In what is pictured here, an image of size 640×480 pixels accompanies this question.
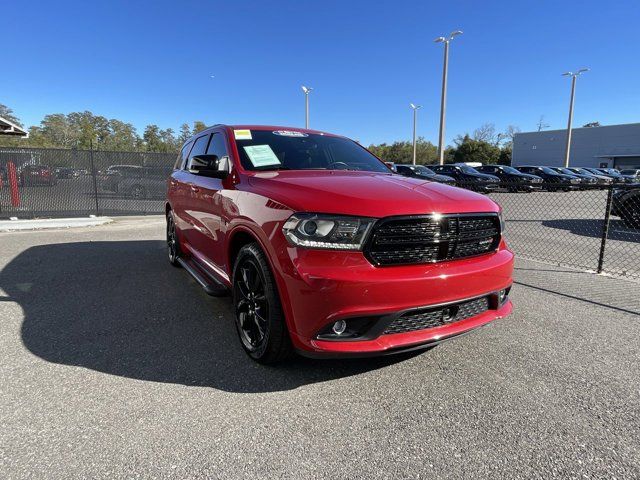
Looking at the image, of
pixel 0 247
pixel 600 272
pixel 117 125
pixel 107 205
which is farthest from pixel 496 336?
pixel 117 125

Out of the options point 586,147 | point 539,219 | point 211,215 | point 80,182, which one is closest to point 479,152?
point 586,147

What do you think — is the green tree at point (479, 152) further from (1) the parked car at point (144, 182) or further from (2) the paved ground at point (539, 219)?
(1) the parked car at point (144, 182)

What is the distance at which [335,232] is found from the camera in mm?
2402

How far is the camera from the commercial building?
57719 mm

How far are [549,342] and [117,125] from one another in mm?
94808

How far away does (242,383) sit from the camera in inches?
109

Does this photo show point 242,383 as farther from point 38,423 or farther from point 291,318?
point 38,423

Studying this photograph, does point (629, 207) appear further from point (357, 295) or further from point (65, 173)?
point (65, 173)

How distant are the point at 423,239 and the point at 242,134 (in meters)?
2.18

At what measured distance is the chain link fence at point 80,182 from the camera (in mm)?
11367

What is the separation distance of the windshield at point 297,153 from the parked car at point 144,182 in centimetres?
1069

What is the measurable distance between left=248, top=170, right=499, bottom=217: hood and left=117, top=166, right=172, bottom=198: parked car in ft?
37.6

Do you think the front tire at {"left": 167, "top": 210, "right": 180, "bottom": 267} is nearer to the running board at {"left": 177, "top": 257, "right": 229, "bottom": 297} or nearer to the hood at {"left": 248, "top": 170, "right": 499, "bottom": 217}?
the running board at {"left": 177, "top": 257, "right": 229, "bottom": 297}

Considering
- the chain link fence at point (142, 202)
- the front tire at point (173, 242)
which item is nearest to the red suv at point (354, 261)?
the front tire at point (173, 242)
